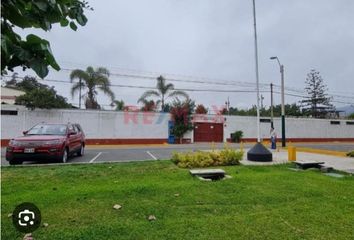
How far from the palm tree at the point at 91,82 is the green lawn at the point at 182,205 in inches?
905

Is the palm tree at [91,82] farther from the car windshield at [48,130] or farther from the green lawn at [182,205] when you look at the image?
the green lawn at [182,205]

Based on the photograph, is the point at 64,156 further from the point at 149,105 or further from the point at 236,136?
the point at 236,136

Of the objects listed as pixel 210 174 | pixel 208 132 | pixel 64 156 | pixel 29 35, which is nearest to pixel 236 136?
pixel 208 132

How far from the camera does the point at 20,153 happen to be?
11742 millimetres

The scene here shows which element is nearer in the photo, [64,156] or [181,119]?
[64,156]

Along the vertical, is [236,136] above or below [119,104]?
below

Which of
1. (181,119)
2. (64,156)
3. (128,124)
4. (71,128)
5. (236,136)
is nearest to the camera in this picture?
(64,156)

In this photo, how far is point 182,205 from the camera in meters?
5.83

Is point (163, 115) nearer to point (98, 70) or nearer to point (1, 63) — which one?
point (98, 70)

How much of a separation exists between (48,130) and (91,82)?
18914 mm

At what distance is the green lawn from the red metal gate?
24947 millimetres

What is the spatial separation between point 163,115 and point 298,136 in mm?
17349

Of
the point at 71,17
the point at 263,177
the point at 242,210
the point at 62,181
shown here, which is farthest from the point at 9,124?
the point at 71,17

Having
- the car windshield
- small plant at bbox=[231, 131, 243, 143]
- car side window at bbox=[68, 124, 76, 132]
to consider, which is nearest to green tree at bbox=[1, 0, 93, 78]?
the car windshield
